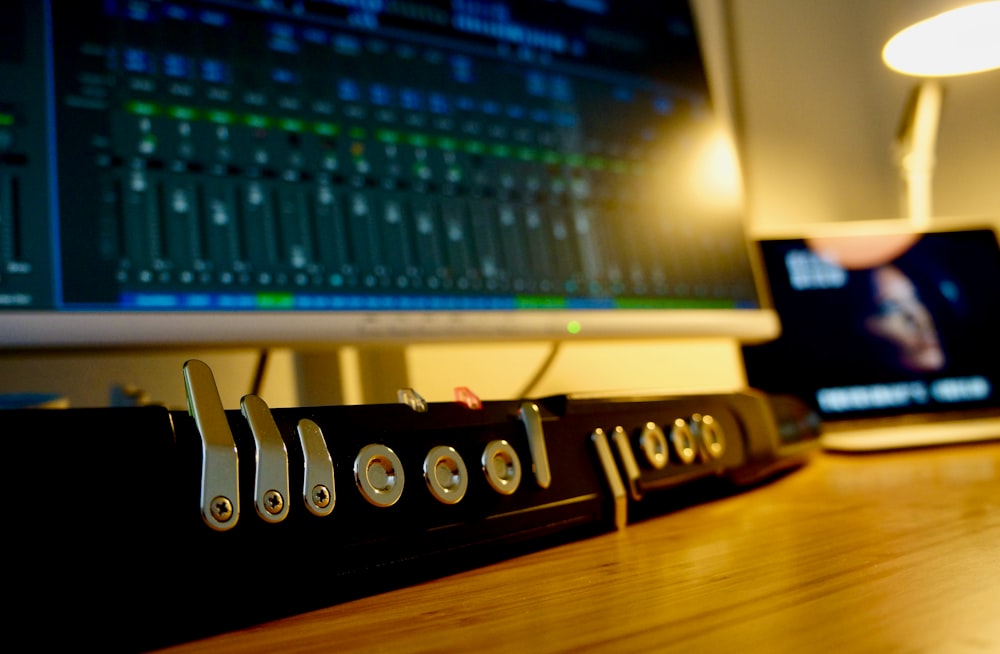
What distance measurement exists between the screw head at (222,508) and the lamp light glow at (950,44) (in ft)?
3.03

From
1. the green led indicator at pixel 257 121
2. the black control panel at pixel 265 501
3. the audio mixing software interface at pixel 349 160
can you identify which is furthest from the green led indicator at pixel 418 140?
the black control panel at pixel 265 501

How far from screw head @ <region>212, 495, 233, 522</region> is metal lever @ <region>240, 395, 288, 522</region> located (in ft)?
0.04

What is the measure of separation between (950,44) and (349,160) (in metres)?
0.79

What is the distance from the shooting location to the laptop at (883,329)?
995mm

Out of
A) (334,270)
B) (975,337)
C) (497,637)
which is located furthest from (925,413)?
(497,637)

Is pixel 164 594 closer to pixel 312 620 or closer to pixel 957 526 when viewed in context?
pixel 312 620

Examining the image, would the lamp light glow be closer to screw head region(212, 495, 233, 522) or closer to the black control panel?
the black control panel

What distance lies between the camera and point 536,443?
0.42m

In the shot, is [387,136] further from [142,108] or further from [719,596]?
[719,596]

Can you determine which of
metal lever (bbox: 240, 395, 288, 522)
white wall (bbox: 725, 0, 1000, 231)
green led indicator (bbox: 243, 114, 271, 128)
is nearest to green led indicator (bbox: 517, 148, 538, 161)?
green led indicator (bbox: 243, 114, 271, 128)

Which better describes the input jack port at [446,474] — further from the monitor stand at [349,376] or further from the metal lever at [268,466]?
the monitor stand at [349,376]

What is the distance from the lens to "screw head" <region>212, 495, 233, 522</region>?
11.5 inches

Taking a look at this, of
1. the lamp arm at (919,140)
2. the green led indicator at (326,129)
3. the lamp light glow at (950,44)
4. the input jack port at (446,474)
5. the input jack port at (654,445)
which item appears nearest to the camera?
the input jack port at (446,474)

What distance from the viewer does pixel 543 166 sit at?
0.71 metres
